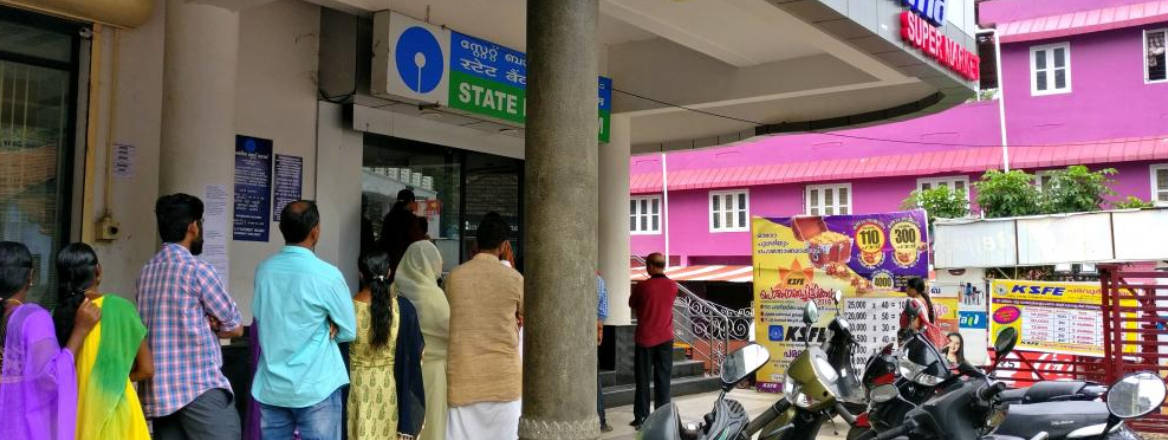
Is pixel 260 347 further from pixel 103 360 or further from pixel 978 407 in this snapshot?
pixel 978 407

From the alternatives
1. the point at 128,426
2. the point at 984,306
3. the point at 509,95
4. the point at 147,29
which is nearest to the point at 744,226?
the point at 984,306

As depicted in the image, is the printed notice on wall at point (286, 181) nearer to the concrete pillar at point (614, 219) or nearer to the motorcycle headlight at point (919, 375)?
the concrete pillar at point (614, 219)

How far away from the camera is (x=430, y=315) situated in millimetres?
5293

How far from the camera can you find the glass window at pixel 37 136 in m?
6.25

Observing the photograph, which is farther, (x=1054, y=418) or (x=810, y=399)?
(x=1054, y=418)

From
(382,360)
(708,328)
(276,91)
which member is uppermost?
(276,91)

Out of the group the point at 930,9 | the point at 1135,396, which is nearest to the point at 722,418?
the point at 1135,396

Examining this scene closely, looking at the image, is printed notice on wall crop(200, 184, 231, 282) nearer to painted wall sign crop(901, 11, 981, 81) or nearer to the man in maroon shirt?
the man in maroon shirt

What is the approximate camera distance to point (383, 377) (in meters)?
4.84

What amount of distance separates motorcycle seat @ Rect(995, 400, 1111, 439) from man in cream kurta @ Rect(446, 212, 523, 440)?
269 cm

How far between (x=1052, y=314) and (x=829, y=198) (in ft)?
52.1

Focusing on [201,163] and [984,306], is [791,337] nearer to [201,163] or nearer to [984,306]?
[984,306]

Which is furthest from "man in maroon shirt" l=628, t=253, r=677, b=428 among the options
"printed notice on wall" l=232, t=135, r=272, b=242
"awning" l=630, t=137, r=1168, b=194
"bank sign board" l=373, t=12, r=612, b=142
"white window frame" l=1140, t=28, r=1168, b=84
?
"white window frame" l=1140, t=28, r=1168, b=84

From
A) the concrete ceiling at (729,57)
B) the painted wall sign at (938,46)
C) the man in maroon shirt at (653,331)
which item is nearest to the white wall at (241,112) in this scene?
the concrete ceiling at (729,57)
